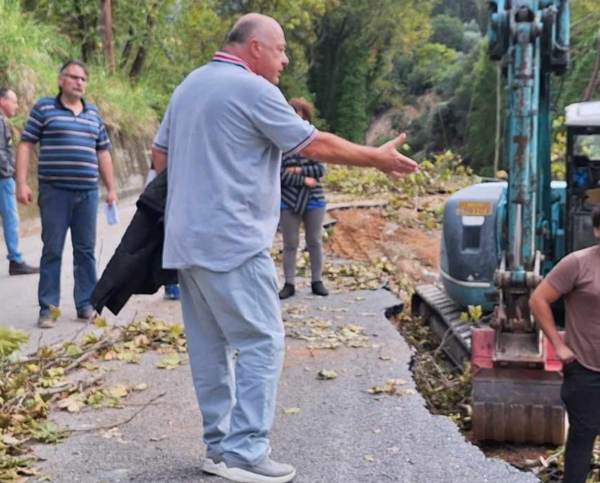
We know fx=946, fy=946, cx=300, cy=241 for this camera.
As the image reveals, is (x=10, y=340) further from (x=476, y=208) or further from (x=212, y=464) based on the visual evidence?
(x=476, y=208)

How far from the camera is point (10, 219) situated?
31.7 feet

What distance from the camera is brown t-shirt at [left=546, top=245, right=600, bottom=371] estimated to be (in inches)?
159

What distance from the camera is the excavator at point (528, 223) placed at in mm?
5258

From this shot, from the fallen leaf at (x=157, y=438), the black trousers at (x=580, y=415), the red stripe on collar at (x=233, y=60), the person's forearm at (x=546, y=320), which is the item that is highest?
the red stripe on collar at (x=233, y=60)

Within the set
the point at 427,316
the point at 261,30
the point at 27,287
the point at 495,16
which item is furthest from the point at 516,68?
the point at 27,287

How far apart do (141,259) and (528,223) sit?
2362mm

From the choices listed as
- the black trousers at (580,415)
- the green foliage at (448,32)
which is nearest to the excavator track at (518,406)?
the black trousers at (580,415)

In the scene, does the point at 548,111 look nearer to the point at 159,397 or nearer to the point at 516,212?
the point at 516,212

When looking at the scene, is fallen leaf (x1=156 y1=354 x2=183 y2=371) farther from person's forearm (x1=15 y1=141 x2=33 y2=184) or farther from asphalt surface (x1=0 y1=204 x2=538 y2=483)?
person's forearm (x1=15 y1=141 x2=33 y2=184)

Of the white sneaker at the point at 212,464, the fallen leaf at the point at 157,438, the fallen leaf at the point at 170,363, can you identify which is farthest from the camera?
the fallen leaf at the point at 170,363

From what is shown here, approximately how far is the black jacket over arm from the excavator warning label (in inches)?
142

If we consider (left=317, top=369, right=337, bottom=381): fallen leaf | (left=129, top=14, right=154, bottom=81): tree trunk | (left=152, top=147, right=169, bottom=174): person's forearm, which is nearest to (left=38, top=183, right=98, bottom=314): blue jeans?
(left=317, top=369, right=337, bottom=381): fallen leaf

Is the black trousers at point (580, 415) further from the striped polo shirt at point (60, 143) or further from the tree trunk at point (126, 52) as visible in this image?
the tree trunk at point (126, 52)

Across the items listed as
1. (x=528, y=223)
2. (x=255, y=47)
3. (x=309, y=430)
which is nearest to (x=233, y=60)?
(x=255, y=47)
